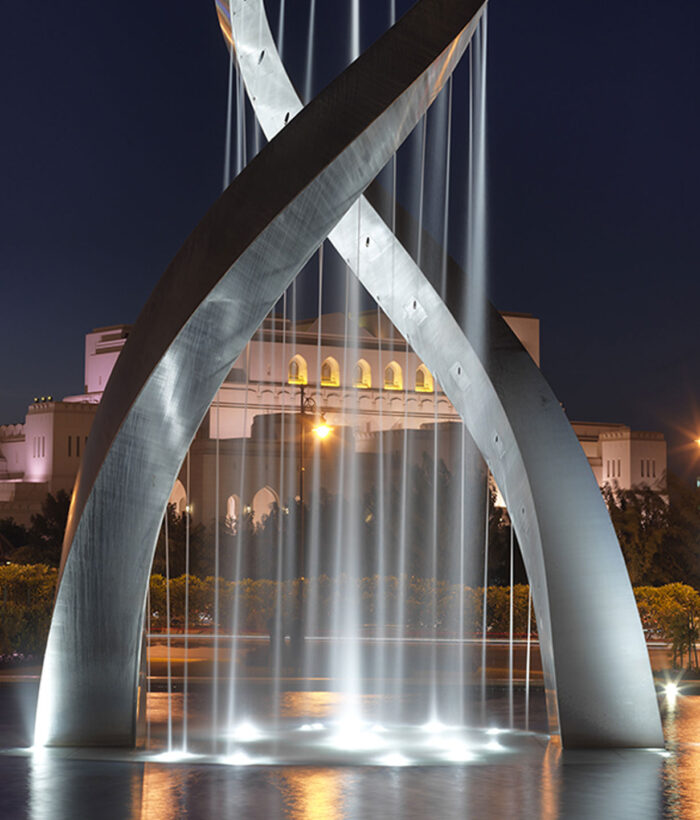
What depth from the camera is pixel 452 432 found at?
1663 inches

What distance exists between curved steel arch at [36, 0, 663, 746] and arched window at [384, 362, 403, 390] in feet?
205

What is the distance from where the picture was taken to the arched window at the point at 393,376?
71312mm

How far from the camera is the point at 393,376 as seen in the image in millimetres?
71875

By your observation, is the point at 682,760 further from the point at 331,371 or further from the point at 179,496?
the point at 331,371

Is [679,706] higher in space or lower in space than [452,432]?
lower

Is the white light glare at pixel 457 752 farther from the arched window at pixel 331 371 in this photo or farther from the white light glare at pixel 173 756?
the arched window at pixel 331 371

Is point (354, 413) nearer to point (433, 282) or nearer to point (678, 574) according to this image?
point (678, 574)

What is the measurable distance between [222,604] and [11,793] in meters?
15.1

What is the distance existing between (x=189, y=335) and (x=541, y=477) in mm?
2678

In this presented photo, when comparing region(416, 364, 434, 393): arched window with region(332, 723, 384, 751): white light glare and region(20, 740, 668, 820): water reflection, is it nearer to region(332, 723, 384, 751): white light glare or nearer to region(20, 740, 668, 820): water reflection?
region(332, 723, 384, 751): white light glare

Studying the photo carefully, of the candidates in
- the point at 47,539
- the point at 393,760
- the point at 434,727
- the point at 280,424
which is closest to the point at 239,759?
the point at 393,760

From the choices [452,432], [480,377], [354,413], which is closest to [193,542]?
[452,432]

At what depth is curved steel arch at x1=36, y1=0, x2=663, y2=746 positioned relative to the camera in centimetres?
718

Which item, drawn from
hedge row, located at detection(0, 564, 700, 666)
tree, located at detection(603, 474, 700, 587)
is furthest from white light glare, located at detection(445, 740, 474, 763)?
tree, located at detection(603, 474, 700, 587)
